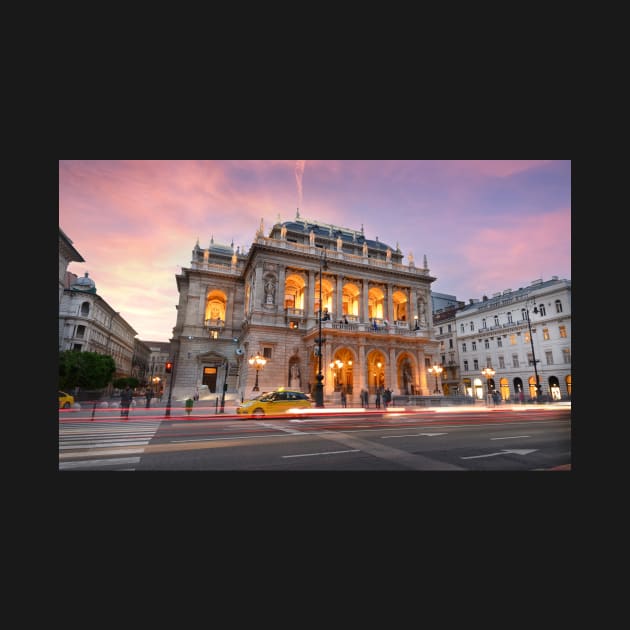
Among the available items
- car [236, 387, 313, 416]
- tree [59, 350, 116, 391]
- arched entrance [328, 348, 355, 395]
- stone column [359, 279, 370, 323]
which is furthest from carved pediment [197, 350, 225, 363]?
→ car [236, 387, 313, 416]

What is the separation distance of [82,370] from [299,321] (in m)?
23.9

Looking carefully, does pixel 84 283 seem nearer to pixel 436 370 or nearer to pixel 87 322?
pixel 87 322

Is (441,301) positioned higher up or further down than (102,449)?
higher up

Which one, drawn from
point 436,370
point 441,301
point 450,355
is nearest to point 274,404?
point 436,370

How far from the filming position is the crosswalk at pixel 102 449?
6.73 metres

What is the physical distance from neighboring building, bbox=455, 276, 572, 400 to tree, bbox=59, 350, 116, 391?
45829mm

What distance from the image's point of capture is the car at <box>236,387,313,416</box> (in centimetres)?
1791

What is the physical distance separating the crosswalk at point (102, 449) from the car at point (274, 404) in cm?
686

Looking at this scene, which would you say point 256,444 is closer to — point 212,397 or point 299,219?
point 212,397

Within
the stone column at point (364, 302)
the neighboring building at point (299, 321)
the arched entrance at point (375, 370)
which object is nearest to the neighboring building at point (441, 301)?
the neighboring building at point (299, 321)

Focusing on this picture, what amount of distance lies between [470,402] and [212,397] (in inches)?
1029

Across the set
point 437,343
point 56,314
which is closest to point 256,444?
point 56,314

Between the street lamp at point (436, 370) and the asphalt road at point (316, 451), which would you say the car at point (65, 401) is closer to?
the asphalt road at point (316, 451)

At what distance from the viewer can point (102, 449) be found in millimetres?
8336
